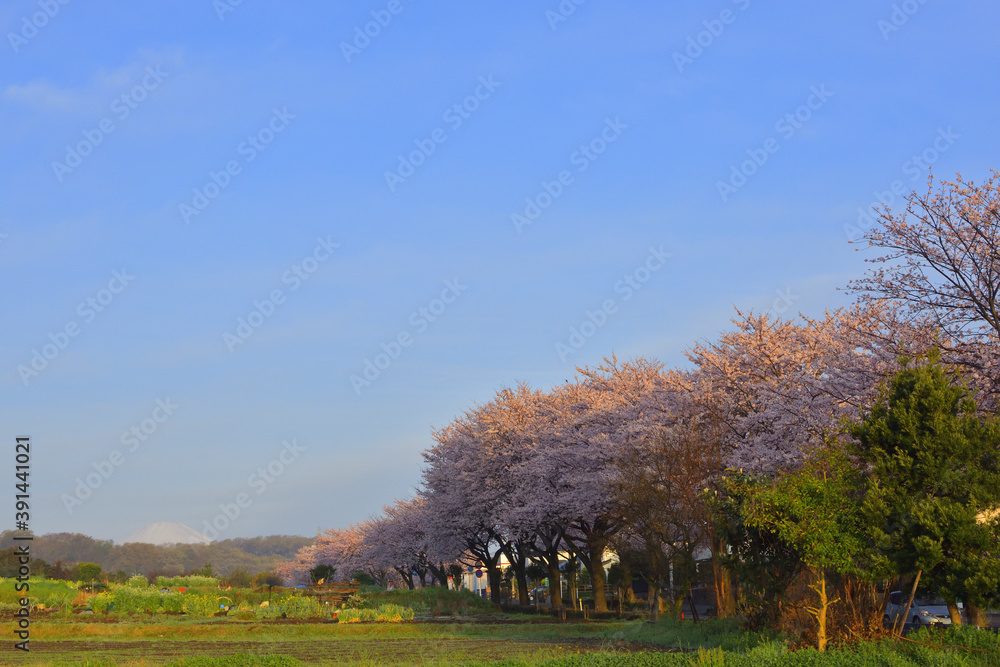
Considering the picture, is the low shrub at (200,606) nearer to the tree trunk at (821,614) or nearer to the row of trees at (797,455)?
the row of trees at (797,455)

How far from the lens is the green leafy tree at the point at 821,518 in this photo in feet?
54.3

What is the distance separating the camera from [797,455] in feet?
88.3

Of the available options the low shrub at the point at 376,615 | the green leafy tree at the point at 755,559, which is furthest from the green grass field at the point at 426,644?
the green leafy tree at the point at 755,559

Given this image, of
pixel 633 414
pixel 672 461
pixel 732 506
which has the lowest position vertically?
pixel 732 506

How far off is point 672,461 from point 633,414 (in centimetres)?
1197

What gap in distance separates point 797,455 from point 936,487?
33.3 ft

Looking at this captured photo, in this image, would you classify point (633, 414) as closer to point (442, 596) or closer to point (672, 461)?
point (672, 461)

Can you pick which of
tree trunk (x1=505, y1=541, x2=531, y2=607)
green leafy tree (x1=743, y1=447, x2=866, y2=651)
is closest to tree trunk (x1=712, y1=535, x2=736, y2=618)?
green leafy tree (x1=743, y1=447, x2=866, y2=651)

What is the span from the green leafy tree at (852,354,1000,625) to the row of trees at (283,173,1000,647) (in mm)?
37

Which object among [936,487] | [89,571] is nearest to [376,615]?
[936,487]

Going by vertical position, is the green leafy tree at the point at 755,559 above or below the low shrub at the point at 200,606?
above

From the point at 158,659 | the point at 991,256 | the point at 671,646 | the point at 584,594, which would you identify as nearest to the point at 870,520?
the point at 671,646

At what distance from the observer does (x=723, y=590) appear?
2727cm

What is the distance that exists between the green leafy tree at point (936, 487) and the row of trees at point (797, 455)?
0.12ft
